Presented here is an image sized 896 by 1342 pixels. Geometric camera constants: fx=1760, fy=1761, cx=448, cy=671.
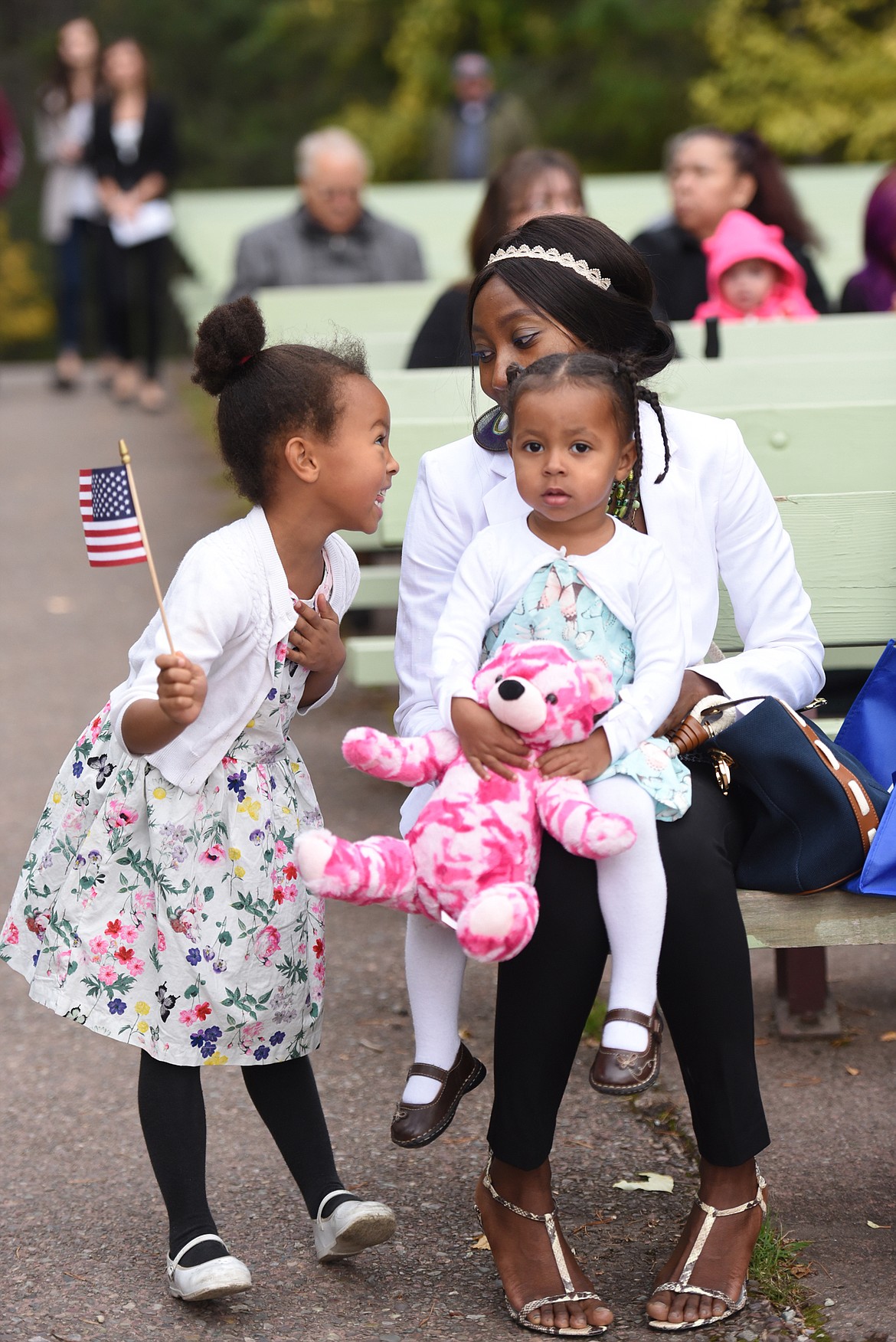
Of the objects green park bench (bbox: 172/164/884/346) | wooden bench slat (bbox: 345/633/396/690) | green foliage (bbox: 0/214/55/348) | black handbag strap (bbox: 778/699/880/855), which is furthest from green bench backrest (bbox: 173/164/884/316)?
green foliage (bbox: 0/214/55/348)

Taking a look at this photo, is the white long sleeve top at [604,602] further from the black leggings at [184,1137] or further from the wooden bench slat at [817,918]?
the black leggings at [184,1137]

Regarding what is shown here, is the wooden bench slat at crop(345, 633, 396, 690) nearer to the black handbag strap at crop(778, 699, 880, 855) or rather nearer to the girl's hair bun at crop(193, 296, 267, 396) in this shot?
the girl's hair bun at crop(193, 296, 267, 396)

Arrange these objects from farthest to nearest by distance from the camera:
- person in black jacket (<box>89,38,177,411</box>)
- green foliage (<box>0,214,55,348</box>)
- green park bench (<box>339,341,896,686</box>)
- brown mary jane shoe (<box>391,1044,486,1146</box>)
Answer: green foliage (<box>0,214,55,348</box>)
person in black jacket (<box>89,38,177,411</box>)
green park bench (<box>339,341,896,686</box>)
brown mary jane shoe (<box>391,1044,486,1146</box>)

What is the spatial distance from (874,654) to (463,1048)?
1429 mm

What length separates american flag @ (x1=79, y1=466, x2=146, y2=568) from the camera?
2.59 metres

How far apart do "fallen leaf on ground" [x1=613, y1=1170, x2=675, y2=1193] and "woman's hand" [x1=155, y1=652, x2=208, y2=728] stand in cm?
119

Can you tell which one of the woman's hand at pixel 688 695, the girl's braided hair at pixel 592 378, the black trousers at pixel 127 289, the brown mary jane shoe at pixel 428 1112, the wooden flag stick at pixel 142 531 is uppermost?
the girl's braided hair at pixel 592 378

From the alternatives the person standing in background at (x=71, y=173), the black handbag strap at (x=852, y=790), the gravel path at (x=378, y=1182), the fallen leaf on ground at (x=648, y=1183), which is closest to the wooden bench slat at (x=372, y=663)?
the gravel path at (x=378, y=1182)

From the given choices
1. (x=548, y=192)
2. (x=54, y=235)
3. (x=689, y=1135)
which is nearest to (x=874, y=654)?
(x=689, y=1135)

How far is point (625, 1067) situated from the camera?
2.39 metres

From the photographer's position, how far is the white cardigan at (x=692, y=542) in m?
2.85

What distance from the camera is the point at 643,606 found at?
8.39ft

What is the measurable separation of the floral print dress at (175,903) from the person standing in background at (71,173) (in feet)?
28.8

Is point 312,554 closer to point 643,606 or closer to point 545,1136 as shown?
point 643,606
